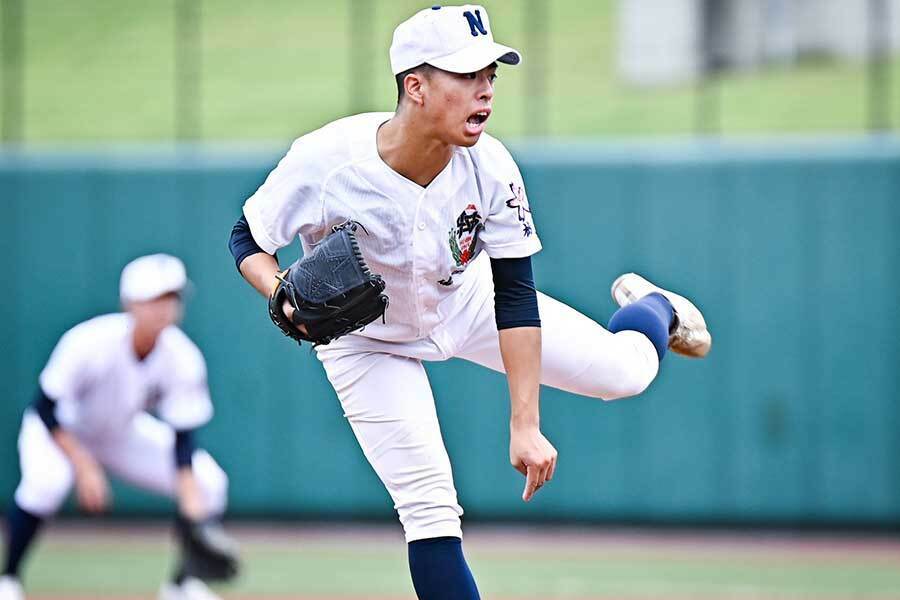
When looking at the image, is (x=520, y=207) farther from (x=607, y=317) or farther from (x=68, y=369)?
(x=607, y=317)

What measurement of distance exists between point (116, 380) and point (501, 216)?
3.51 metres

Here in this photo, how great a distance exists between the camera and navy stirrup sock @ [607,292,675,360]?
465 centimetres

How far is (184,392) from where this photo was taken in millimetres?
6844

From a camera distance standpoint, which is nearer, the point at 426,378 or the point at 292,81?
the point at 426,378

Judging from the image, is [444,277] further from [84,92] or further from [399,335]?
[84,92]

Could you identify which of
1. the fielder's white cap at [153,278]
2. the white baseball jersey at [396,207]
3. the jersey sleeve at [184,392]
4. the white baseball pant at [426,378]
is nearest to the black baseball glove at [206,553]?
the jersey sleeve at [184,392]

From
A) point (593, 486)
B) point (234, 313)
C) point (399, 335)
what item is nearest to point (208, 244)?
point (234, 313)

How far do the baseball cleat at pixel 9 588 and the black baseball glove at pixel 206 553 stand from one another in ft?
2.52

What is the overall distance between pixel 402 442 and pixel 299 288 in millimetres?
688

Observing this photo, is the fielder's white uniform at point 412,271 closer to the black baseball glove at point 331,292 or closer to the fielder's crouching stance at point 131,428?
the black baseball glove at point 331,292

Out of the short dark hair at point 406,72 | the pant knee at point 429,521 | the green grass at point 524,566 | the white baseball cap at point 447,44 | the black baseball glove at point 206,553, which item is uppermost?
the white baseball cap at point 447,44

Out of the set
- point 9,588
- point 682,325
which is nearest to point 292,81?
point 9,588

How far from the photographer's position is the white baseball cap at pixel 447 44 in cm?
371

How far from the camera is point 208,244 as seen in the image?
9.54 metres
